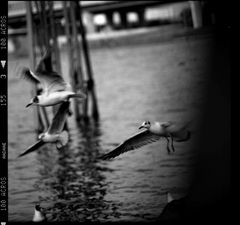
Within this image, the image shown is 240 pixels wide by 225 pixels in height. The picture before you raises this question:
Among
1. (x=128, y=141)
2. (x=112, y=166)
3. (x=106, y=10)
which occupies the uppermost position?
(x=106, y=10)

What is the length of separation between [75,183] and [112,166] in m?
Answer: 1.09

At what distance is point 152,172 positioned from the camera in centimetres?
893

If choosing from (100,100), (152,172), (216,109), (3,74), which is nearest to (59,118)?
(3,74)

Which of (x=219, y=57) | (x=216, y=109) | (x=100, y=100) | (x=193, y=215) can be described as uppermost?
(x=219, y=57)

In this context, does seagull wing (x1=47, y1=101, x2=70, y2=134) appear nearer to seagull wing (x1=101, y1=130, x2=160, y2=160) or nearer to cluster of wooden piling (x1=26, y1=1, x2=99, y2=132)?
seagull wing (x1=101, y1=130, x2=160, y2=160)

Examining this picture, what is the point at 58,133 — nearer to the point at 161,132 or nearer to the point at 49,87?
the point at 49,87

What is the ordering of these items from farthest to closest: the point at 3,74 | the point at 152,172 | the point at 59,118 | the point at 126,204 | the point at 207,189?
the point at 152,172 → the point at 126,204 → the point at 207,189 → the point at 59,118 → the point at 3,74

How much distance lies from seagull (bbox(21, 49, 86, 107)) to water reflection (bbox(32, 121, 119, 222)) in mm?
1741

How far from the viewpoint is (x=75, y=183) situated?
347 inches

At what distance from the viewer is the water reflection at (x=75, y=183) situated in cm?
673

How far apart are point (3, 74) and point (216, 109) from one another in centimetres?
189

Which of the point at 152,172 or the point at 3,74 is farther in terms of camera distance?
the point at 152,172

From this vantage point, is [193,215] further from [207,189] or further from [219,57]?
[219,57]

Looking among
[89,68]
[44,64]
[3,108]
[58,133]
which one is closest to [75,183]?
[44,64]
